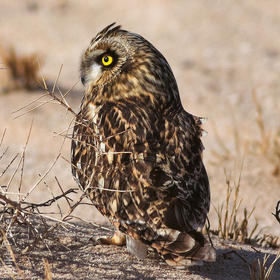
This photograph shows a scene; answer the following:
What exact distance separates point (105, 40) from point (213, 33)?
708 centimetres

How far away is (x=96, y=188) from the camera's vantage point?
A: 315cm

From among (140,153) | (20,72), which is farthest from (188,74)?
(140,153)

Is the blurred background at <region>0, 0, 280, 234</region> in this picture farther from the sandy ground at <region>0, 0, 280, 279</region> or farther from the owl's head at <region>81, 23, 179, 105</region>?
the owl's head at <region>81, 23, 179, 105</region>

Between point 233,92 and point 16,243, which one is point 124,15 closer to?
point 233,92

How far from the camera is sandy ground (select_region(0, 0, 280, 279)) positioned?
6.28m

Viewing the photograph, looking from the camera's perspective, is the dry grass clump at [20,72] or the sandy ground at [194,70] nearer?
the sandy ground at [194,70]

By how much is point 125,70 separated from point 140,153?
60 cm

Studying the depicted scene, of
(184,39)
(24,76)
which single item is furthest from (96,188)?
(184,39)

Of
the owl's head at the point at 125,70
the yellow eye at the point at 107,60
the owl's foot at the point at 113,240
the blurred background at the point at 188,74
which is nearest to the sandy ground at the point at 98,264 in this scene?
the owl's foot at the point at 113,240

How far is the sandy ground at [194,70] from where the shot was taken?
6.28 m

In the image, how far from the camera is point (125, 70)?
3.63m

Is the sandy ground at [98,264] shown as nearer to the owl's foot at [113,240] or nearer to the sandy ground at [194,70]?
the owl's foot at [113,240]

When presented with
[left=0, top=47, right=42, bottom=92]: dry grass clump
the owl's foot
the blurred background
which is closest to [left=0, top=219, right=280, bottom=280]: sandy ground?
the owl's foot

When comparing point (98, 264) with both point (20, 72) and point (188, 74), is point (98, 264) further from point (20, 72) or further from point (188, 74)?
point (188, 74)
